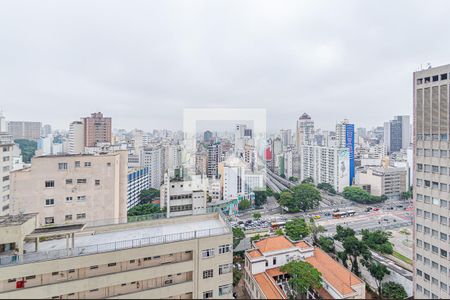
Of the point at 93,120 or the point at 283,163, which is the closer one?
the point at 93,120

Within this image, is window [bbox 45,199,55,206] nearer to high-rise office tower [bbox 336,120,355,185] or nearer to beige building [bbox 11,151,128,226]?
beige building [bbox 11,151,128,226]

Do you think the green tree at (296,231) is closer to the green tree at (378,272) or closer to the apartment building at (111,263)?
the green tree at (378,272)

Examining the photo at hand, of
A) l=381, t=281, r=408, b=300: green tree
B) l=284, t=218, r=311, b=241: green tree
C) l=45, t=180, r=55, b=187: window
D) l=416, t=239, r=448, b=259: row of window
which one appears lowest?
l=381, t=281, r=408, b=300: green tree

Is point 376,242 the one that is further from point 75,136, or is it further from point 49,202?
point 75,136

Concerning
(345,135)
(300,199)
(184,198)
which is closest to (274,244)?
(184,198)

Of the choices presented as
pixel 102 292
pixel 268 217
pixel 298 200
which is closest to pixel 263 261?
pixel 102 292

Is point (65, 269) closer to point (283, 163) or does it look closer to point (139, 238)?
point (139, 238)

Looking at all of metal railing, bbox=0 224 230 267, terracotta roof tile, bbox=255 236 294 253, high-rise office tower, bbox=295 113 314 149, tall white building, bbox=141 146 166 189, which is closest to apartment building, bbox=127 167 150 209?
tall white building, bbox=141 146 166 189
